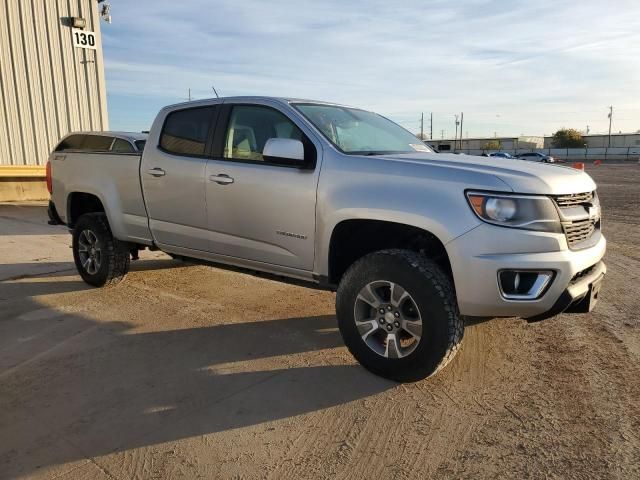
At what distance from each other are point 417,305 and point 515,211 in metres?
0.80

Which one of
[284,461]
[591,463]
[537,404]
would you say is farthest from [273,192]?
[591,463]

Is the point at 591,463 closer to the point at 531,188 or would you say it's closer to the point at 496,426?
the point at 496,426

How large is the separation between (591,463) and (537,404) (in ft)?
1.95

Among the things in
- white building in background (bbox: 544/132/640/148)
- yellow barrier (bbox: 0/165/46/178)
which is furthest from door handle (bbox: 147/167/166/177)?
white building in background (bbox: 544/132/640/148)

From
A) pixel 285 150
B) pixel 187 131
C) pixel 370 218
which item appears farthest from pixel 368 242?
pixel 187 131

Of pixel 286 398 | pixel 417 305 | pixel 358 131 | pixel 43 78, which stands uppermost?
pixel 43 78

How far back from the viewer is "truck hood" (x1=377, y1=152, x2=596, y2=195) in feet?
9.89

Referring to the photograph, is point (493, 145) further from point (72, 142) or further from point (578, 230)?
point (578, 230)

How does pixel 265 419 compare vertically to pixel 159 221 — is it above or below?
below

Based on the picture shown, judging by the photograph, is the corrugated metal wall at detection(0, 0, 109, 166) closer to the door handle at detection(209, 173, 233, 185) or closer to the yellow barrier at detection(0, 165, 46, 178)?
the yellow barrier at detection(0, 165, 46, 178)

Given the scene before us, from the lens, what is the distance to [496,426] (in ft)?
9.27

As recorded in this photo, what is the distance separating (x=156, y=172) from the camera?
15.5ft

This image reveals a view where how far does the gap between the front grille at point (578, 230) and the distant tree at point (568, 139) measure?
10157 cm

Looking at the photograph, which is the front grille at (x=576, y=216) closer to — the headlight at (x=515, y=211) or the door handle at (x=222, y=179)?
the headlight at (x=515, y=211)
